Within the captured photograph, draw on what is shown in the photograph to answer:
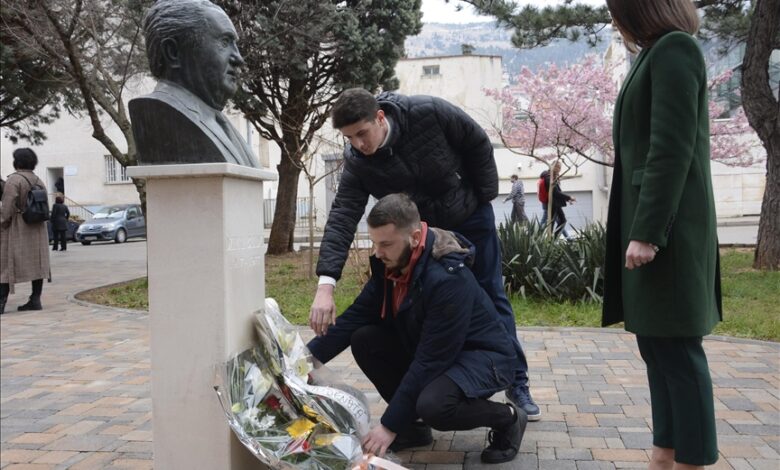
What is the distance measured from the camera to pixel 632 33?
7.57 ft

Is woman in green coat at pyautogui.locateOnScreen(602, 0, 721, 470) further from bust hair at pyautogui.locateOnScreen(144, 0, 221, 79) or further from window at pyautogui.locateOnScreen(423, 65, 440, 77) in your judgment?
window at pyautogui.locateOnScreen(423, 65, 440, 77)

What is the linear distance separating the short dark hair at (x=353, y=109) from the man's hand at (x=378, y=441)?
1152 mm

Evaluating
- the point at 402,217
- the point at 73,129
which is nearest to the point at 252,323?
the point at 402,217

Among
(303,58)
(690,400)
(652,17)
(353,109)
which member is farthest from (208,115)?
(303,58)

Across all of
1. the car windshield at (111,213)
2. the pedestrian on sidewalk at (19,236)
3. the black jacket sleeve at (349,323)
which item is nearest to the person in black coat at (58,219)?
the car windshield at (111,213)

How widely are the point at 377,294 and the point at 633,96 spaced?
136 cm

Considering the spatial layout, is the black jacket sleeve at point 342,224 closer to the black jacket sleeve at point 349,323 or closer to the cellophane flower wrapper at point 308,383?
the black jacket sleeve at point 349,323

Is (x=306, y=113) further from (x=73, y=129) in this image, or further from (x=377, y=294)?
(x=73, y=129)

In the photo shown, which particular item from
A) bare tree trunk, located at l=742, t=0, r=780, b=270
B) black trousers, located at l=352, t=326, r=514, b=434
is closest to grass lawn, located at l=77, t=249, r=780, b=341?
bare tree trunk, located at l=742, t=0, r=780, b=270

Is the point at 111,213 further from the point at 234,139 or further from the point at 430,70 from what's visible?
the point at 234,139

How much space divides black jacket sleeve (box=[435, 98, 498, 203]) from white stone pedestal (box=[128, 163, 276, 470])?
1.04 metres

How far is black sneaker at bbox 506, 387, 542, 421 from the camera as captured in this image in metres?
3.52

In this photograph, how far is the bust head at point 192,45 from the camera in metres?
2.65

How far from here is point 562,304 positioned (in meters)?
7.16
